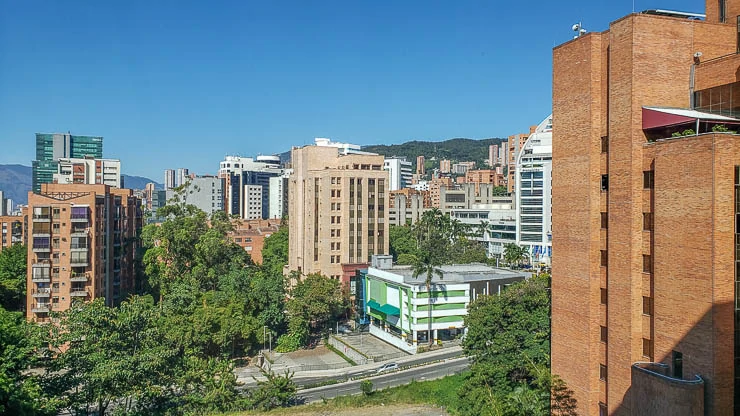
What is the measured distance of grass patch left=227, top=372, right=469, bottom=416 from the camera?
41781 millimetres

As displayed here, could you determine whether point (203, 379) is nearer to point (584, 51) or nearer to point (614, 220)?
point (614, 220)

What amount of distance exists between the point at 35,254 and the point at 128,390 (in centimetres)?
3444

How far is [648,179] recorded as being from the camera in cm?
2595

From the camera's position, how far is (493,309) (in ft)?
148

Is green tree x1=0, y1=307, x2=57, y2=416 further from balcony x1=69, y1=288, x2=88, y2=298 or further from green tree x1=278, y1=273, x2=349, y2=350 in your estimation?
green tree x1=278, y1=273, x2=349, y2=350

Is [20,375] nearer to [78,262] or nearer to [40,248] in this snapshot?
[78,262]

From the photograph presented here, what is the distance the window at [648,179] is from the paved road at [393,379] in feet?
103

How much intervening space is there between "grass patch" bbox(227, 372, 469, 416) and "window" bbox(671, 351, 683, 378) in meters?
18.7

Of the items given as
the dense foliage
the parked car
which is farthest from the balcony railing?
the dense foliage

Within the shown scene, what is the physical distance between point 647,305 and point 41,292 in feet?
198

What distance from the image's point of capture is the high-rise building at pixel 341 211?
80.4 meters

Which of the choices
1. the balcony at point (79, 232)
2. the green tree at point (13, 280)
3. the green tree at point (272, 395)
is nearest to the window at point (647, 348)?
the green tree at point (272, 395)

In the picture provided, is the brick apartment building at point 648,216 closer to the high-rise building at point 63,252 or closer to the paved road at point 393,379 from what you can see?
the paved road at point 393,379

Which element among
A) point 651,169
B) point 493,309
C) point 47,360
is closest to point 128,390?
point 47,360
